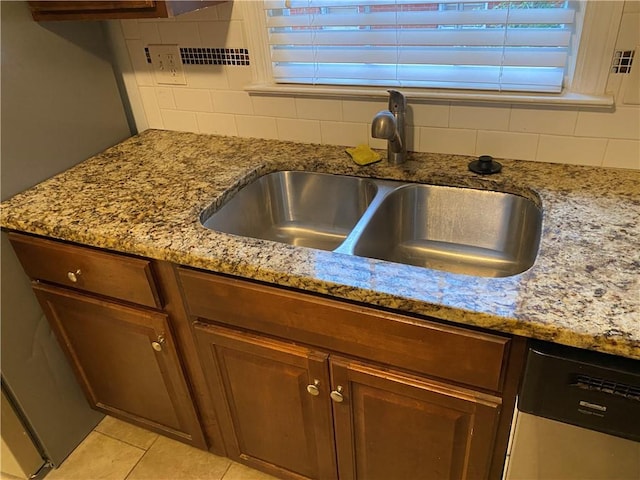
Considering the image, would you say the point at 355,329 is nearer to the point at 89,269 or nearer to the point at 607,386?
the point at 607,386

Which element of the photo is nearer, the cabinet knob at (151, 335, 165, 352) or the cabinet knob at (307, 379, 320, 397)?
the cabinet knob at (307, 379, 320, 397)

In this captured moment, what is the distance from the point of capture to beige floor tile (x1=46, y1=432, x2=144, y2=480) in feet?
5.74

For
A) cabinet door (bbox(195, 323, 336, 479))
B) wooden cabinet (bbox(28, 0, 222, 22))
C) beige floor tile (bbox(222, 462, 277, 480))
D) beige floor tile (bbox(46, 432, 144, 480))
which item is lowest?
beige floor tile (bbox(222, 462, 277, 480))

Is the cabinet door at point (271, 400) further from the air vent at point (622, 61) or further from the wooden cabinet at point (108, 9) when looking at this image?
the air vent at point (622, 61)

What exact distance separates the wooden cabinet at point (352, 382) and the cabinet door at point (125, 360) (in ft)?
0.48

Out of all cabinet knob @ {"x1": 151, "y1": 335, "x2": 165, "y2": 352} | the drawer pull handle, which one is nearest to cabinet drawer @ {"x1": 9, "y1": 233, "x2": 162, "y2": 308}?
the drawer pull handle

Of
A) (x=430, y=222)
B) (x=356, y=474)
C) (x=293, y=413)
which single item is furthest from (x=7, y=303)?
(x=430, y=222)

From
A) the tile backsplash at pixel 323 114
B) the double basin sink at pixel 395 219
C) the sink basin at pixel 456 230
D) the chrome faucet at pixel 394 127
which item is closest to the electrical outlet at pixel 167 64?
the tile backsplash at pixel 323 114

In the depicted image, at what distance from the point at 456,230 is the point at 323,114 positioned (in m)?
0.56

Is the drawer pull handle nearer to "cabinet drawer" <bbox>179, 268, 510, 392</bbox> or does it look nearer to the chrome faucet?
"cabinet drawer" <bbox>179, 268, 510, 392</bbox>

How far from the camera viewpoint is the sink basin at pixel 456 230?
4.46 feet

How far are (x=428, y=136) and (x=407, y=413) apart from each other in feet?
2.69

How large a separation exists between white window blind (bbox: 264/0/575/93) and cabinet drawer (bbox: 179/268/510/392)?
0.76 metres

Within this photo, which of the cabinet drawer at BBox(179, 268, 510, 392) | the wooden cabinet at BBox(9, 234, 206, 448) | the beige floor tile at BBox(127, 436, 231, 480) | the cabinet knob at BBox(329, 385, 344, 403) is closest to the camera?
the cabinet drawer at BBox(179, 268, 510, 392)
